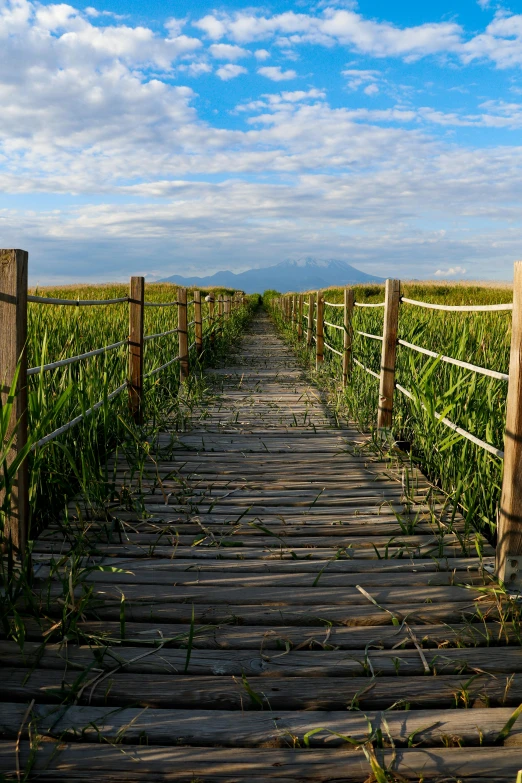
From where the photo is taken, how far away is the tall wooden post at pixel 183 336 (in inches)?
297

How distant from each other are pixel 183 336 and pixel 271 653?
595 centimetres

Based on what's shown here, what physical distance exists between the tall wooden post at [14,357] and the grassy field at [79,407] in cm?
11

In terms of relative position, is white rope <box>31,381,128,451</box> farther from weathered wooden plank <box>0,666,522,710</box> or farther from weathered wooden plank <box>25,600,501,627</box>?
weathered wooden plank <box>0,666,522,710</box>

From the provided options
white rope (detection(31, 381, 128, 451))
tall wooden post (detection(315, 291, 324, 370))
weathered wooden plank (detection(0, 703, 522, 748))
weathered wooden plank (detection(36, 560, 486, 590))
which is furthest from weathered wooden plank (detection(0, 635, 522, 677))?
tall wooden post (detection(315, 291, 324, 370))

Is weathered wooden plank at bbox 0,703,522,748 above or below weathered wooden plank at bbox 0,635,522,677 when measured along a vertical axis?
below

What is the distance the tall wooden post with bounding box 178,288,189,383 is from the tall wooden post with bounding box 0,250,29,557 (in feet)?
16.0

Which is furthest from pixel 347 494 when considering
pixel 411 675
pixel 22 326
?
pixel 22 326

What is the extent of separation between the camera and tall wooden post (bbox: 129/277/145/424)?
516cm

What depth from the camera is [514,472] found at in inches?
99.3

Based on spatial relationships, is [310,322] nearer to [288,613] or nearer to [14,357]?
[14,357]

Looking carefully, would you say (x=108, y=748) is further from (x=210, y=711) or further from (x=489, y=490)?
(x=489, y=490)

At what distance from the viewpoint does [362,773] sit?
1573 millimetres

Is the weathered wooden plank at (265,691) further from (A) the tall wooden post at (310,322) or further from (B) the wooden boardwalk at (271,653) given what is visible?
(A) the tall wooden post at (310,322)

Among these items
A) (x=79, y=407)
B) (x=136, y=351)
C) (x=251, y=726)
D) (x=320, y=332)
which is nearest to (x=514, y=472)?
(x=251, y=726)
